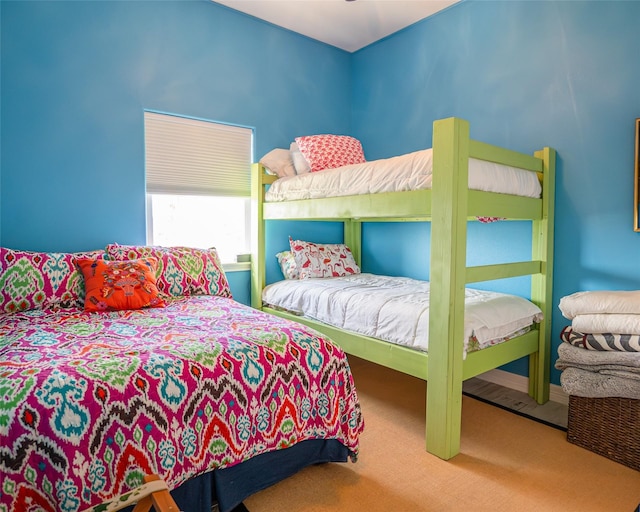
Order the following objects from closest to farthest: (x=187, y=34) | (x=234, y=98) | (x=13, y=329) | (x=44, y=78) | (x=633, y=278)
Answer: (x=13, y=329) → (x=633, y=278) → (x=44, y=78) → (x=187, y=34) → (x=234, y=98)

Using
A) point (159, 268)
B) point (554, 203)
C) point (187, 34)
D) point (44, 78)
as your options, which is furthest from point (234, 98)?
point (554, 203)

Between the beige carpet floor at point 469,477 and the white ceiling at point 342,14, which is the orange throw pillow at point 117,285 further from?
the white ceiling at point 342,14

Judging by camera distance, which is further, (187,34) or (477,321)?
(187,34)

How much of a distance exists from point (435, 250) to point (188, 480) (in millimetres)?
1349

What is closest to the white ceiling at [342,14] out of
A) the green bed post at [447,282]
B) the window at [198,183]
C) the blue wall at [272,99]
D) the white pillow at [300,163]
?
the blue wall at [272,99]

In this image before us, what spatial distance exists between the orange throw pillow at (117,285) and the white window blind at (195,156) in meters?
0.76

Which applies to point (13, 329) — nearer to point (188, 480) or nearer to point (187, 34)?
point (188, 480)

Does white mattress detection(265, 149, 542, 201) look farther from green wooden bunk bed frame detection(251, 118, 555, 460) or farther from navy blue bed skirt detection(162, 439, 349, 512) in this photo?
navy blue bed skirt detection(162, 439, 349, 512)

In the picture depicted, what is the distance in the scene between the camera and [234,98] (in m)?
3.17

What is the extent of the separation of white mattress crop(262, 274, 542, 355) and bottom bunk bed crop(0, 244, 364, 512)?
50 cm

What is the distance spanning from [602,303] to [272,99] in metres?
2.63

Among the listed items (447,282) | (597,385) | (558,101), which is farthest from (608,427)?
(558,101)

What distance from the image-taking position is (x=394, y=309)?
2.23 meters

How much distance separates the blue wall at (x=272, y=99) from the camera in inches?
92.1
